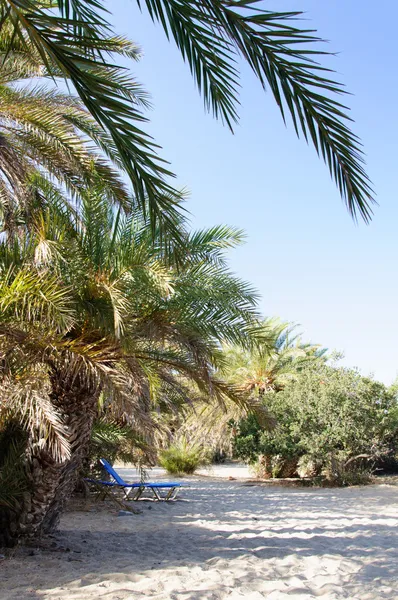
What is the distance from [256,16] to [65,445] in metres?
4.51

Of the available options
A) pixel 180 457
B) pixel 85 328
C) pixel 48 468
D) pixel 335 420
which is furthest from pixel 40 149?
pixel 180 457

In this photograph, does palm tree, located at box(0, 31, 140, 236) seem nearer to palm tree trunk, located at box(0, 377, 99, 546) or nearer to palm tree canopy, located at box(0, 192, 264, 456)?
palm tree canopy, located at box(0, 192, 264, 456)

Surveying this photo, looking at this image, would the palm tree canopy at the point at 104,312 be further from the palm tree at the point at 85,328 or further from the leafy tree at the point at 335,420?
the leafy tree at the point at 335,420

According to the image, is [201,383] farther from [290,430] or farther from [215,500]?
[290,430]

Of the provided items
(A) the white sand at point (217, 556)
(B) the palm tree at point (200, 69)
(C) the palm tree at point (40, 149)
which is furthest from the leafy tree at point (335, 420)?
(B) the palm tree at point (200, 69)

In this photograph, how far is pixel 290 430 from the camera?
17078 mm

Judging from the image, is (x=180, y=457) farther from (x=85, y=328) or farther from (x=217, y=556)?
(x=85, y=328)

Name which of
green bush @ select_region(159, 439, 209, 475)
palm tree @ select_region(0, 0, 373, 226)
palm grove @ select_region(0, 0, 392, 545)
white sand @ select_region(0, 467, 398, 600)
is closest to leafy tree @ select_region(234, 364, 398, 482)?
green bush @ select_region(159, 439, 209, 475)

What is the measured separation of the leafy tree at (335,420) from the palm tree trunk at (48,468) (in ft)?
30.6

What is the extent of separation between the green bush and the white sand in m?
7.17

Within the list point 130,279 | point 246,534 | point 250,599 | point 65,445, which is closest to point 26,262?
point 130,279

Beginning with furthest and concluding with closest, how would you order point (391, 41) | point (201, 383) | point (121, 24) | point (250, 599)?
point (201, 383) → point (250, 599) → point (391, 41) → point (121, 24)

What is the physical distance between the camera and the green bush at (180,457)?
1908 centimetres

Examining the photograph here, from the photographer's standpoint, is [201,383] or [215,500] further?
[215,500]
